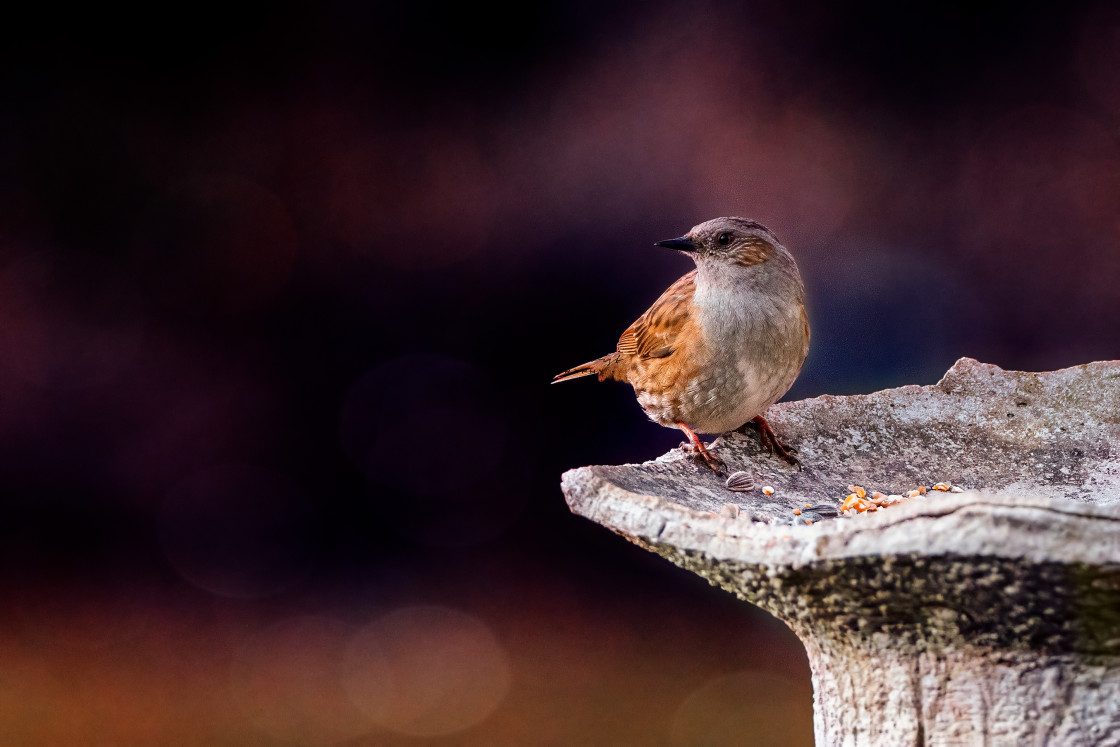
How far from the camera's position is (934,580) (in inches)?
42.3

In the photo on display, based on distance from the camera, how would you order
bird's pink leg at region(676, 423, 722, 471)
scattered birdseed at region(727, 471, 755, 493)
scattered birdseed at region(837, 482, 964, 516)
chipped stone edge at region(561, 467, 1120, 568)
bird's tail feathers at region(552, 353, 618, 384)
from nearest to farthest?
chipped stone edge at region(561, 467, 1120, 568), scattered birdseed at region(837, 482, 964, 516), scattered birdseed at region(727, 471, 755, 493), bird's pink leg at region(676, 423, 722, 471), bird's tail feathers at region(552, 353, 618, 384)

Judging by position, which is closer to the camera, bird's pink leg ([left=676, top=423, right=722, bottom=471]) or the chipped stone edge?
the chipped stone edge

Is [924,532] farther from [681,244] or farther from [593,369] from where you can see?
[593,369]

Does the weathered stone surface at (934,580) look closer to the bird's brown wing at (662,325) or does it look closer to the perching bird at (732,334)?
the perching bird at (732,334)

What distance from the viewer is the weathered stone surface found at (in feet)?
3.29

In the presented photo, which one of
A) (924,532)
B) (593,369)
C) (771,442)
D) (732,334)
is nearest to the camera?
(924,532)

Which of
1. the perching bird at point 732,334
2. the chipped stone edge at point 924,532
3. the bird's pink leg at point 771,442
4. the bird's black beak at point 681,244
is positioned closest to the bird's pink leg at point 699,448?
the perching bird at point 732,334

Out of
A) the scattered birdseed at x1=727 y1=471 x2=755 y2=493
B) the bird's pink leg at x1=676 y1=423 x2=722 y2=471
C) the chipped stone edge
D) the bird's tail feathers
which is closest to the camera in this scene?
the chipped stone edge

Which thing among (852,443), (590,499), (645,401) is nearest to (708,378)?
(645,401)

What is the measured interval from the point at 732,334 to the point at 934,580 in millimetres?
844

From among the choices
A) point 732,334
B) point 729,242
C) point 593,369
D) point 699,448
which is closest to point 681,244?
point 729,242

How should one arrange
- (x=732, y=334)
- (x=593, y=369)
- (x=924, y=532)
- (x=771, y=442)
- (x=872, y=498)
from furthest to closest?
(x=593, y=369) → (x=771, y=442) → (x=732, y=334) → (x=872, y=498) → (x=924, y=532)

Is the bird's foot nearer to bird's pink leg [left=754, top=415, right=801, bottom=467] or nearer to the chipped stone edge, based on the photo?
bird's pink leg [left=754, top=415, right=801, bottom=467]

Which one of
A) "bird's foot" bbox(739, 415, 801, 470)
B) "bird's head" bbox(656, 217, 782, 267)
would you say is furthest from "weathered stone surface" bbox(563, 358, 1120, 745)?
"bird's head" bbox(656, 217, 782, 267)
